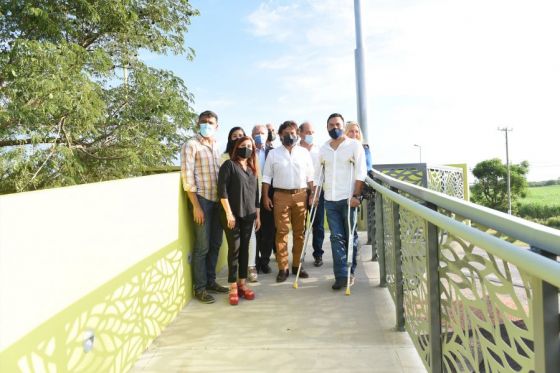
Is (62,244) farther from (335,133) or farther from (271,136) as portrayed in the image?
(271,136)

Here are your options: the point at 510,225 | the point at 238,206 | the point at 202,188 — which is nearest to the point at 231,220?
the point at 238,206

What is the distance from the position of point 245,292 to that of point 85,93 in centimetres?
964

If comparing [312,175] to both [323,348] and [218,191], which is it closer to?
[218,191]

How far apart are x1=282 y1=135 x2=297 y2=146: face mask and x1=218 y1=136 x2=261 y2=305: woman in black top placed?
21.6 inches

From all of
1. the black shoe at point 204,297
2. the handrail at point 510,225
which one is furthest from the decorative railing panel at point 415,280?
the black shoe at point 204,297

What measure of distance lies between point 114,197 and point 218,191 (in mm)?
1385

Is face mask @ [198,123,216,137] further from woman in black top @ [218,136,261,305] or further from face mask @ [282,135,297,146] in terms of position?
face mask @ [282,135,297,146]

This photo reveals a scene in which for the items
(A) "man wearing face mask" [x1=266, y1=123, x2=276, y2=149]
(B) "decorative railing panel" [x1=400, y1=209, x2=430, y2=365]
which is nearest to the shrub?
(A) "man wearing face mask" [x1=266, y1=123, x2=276, y2=149]

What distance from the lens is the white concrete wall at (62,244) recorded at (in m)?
1.72

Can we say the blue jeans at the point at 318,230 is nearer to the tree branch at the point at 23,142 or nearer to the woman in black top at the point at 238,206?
the woman in black top at the point at 238,206

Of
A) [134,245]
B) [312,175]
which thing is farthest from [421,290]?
[312,175]

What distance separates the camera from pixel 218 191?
3926mm

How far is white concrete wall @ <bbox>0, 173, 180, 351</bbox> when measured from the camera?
1721mm

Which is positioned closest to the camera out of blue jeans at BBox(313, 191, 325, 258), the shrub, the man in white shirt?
the man in white shirt
